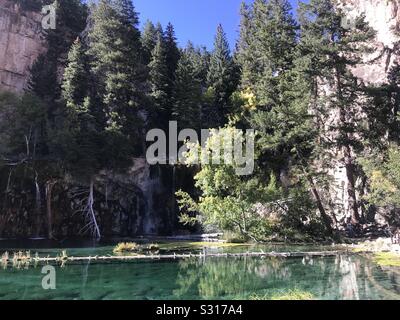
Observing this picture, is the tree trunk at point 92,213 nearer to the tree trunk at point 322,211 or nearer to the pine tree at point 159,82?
the pine tree at point 159,82

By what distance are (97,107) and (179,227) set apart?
13.1 m

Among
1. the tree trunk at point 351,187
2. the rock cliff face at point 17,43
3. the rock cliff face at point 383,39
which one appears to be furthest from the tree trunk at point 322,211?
the rock cliff face at point 17,43

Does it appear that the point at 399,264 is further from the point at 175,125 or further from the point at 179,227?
the point at 175,125

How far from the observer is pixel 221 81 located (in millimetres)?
47156

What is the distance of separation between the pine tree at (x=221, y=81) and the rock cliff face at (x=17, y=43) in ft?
66.3

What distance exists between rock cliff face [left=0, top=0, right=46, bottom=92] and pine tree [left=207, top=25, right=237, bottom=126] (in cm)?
2020

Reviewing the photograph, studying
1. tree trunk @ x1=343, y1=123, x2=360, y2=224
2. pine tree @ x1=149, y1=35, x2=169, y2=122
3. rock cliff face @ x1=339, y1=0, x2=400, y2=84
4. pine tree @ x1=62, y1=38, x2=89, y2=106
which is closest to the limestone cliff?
Answer: rock cliff face @ x1=339, y1=0, x2=400, y2=84

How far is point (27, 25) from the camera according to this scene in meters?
51.9

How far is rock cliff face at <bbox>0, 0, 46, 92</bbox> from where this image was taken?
5050 cm

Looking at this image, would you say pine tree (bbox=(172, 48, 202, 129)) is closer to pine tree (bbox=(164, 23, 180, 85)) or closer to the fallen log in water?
pine tree (bbox=(164, 23, 180, 85))

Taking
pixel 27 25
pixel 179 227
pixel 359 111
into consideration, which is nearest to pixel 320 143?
pixel 359 111

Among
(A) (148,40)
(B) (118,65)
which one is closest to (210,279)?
(B) (118,65)

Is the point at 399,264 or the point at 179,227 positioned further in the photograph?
the point at 179,227
